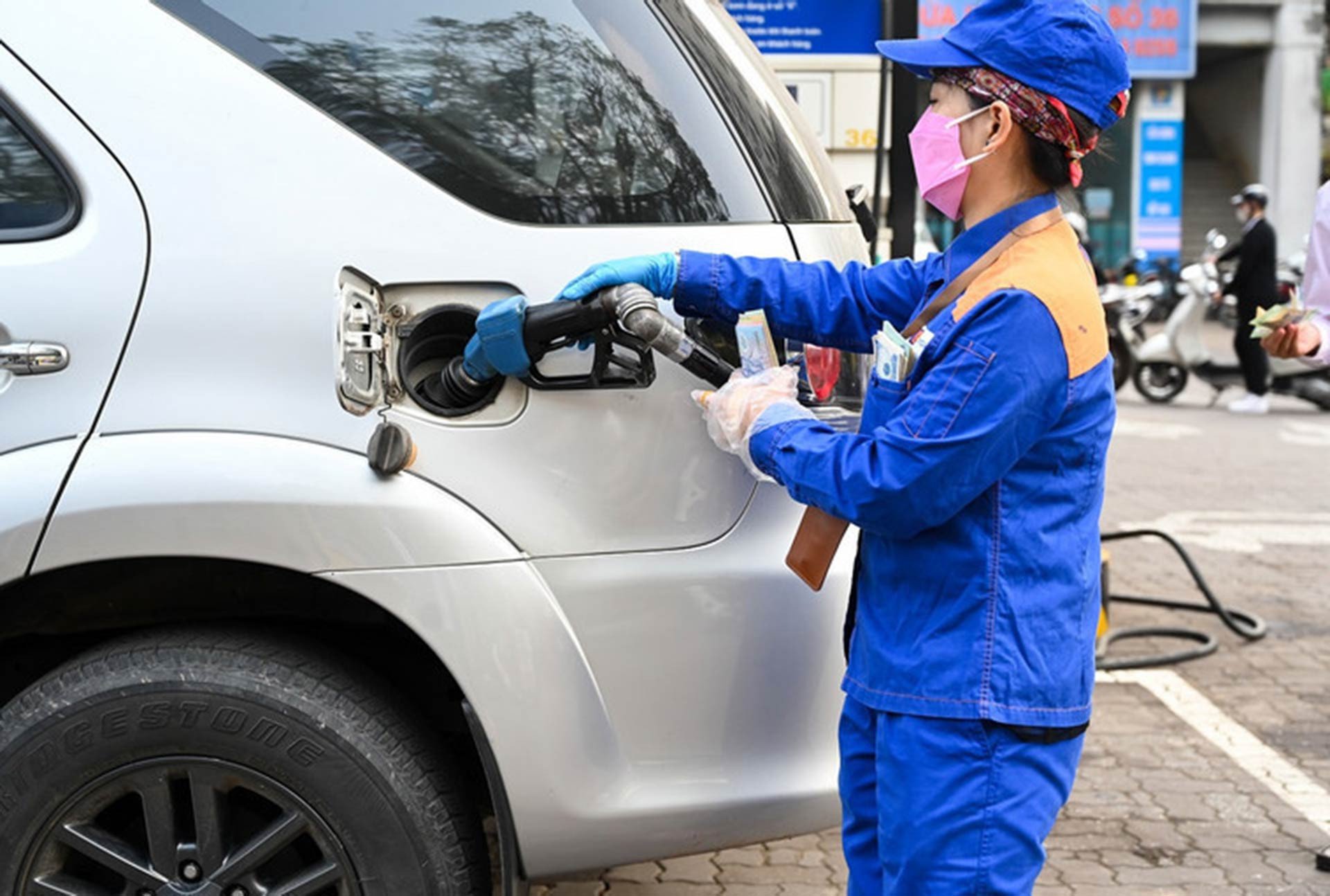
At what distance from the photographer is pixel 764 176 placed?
2449 millimetres

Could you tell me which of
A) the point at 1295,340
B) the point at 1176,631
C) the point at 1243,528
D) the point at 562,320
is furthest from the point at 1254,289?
the point at 562,320

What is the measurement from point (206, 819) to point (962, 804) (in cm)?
114

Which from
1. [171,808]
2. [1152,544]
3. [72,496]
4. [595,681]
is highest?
[72,496]

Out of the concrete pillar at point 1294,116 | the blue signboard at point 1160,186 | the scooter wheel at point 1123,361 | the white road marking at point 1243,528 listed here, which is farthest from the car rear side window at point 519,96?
the concrete pillar at point 1294,116

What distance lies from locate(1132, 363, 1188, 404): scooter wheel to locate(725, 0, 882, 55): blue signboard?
7.53m

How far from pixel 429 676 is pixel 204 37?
1.08 m

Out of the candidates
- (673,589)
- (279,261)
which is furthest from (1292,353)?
(279,261)

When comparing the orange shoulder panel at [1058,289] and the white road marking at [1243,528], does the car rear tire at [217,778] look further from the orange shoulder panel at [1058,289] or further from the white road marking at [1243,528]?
the white road marking at [1243,528]

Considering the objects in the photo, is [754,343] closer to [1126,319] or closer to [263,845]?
[263,845]

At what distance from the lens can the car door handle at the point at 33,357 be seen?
218 centimetres

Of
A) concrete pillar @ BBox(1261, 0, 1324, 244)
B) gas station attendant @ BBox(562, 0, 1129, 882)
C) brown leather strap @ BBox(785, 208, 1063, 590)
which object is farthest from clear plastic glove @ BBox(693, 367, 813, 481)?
concrete pillar @ BBox(1261, 0, 1324, 244)

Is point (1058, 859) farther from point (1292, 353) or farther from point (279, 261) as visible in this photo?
point (279, 261)

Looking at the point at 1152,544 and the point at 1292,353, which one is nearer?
the point at 1292,353

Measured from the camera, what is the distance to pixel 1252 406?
39.7 feet
